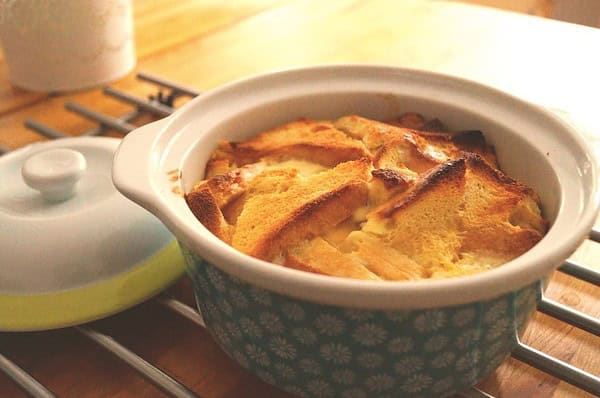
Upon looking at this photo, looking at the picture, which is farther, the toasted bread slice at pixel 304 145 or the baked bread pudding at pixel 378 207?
the toasted bread slice at pixel 304 145

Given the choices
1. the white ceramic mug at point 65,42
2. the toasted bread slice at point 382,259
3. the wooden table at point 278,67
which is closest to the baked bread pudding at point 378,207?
the toasted bread slice at point 382,259

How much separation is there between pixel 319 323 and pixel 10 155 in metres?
0.44

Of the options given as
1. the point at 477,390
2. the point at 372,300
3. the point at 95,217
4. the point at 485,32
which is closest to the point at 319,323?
the point at 372,300

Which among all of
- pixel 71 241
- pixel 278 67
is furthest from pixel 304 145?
pixel 278 67

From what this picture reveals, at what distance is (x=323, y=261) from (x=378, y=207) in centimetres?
8

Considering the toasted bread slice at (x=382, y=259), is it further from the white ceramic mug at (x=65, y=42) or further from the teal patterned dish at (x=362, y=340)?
the white ceramic mug at (x=65, y=42)

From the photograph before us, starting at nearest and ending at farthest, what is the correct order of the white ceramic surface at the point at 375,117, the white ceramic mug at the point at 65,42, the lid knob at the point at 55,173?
the white ceramic surface at the point at 375,117 → the lid knob at the point at 55,173 → the white ceramic mug at the point at 65,42

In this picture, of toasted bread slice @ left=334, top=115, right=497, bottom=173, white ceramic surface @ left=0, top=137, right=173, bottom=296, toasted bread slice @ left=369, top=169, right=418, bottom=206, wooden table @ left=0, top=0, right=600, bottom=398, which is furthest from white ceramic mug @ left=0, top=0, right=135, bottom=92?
toasted bread slice @ left=369, top=169, right=418, bottom=206

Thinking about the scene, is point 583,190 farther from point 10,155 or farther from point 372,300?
point 10,155

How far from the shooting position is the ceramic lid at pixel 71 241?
569 mm

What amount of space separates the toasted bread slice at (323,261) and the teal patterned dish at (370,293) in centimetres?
5

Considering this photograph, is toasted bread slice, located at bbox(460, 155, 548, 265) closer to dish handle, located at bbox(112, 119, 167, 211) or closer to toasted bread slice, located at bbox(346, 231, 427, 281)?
toasted bread slice, located at bbox(346, 231, 427, 281)

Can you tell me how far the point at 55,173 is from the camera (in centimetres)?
59

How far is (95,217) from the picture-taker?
1.97 feet
